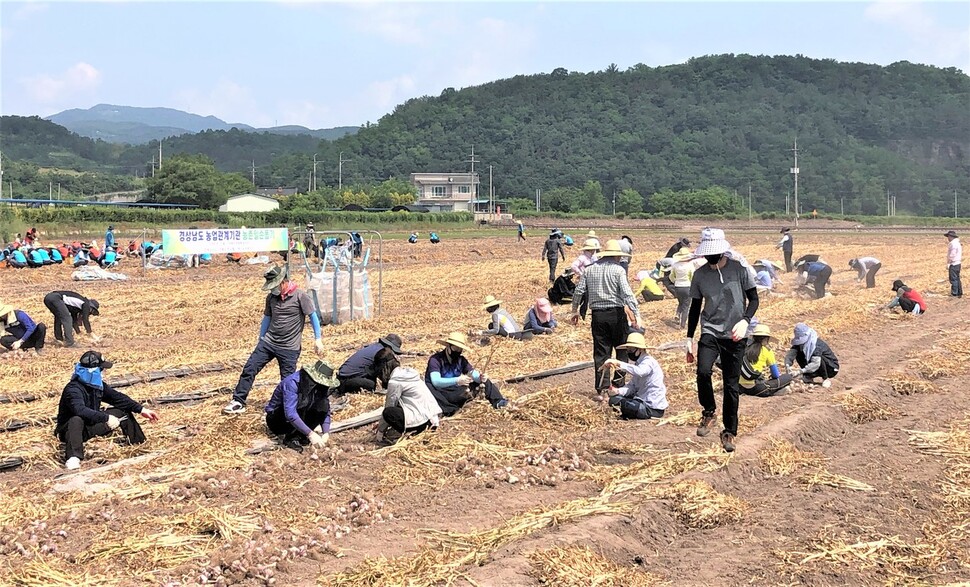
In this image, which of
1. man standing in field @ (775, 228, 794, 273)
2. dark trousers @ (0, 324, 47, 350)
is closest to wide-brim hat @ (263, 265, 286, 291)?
dark trousers @ (0, 324, 47, 350)

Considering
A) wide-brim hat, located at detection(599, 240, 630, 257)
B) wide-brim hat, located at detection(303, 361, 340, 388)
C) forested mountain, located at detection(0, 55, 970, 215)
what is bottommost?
wide-brim hat, located at detection(303, 361, 340, 388)

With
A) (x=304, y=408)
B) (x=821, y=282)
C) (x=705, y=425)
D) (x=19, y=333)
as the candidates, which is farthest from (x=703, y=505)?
(x=821, y=282)

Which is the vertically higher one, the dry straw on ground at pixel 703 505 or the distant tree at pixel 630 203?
the distant tree at pixel 630 203

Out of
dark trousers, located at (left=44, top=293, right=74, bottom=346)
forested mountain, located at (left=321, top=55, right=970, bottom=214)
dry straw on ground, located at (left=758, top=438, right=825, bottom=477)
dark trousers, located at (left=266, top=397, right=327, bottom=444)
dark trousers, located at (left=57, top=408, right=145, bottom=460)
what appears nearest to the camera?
dry straw on ground, located at (left=758, top=438, right=825, bottom=477)

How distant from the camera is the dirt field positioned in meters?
5.54

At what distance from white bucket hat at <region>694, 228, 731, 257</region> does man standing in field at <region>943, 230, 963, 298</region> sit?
1406 centimetres

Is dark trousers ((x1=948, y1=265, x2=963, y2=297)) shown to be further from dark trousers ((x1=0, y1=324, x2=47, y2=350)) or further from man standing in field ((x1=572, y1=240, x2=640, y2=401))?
dark trousers ((x1=0, y1=324, x2=47, y2=350))

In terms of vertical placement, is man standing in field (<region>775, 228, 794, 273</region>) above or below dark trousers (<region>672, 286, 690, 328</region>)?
above

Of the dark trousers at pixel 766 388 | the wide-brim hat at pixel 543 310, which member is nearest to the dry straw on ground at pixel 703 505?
the dark trousers at pixel 766 388

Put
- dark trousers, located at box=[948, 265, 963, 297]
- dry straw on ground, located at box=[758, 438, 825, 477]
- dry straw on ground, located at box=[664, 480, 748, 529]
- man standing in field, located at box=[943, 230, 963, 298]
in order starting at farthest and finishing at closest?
1. dark trousers, located at box=[948, 265, 963, 297]
2. man standing in field, located at box=[943, 230, 963, 298]
3. dry straw on ground, located at box=[758, 438, 825, 477]
4. dry straw on ground, located at box=[664, 480, 748, 529]

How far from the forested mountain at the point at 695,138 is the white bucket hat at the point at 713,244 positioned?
102441 mm

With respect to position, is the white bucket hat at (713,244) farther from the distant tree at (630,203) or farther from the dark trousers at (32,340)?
the distant tree at (630,203)

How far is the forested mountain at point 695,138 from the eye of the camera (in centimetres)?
13600

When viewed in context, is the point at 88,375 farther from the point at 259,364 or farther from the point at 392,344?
the point at 392,344
